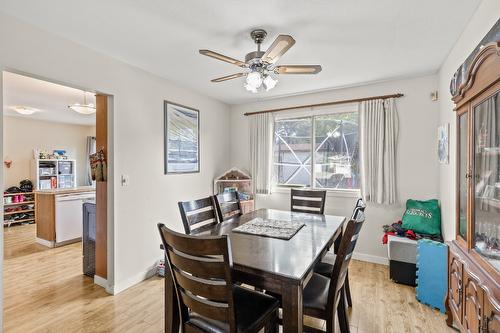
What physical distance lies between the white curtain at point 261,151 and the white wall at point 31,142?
5.46 meters

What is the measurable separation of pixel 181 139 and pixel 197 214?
1.63 meters

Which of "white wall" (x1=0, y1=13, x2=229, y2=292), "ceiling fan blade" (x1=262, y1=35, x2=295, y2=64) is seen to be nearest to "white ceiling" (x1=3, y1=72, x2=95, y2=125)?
"white wall" (x1=0, y1=13, x2=229, y2=292)

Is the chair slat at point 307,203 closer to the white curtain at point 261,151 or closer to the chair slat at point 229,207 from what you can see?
the chair slat at point 229,207

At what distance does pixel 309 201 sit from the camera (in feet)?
9.68

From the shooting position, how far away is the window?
3.61 meters

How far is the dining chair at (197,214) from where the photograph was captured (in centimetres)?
203

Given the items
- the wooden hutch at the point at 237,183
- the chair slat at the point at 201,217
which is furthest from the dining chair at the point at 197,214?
the wooden hutch at the point at 237,183

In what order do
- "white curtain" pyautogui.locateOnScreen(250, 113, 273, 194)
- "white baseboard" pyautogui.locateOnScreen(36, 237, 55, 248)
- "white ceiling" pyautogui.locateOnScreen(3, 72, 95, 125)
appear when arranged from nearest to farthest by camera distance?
1. "white ceiling" pyautogui.locateOnScreen(3, 72, 95, 125)
2. "white baseboard" pyautogui.locateOnScreen(36, 237, 55, 248)
3. "white curtain" pyautogui.locateOnScreen(250, 113, 273, 194)

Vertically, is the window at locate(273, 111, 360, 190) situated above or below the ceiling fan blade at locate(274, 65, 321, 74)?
below

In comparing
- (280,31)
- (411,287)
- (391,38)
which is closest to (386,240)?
(411,287)

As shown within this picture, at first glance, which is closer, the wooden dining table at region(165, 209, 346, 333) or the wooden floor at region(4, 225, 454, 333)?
the wooden dining table at region(165, 209, 346, 333)

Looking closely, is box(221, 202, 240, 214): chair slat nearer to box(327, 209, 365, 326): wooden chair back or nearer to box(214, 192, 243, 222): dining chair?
box(214, 192, 243, 222): dining chair

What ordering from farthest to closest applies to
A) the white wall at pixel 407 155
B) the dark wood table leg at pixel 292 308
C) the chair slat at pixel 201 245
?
the white wall at pixel 407 155, the dark wood table leg at pixel 292 308, the chair slat at pixel 201 245

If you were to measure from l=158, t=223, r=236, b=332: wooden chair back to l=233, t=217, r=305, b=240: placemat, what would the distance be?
0.72m
